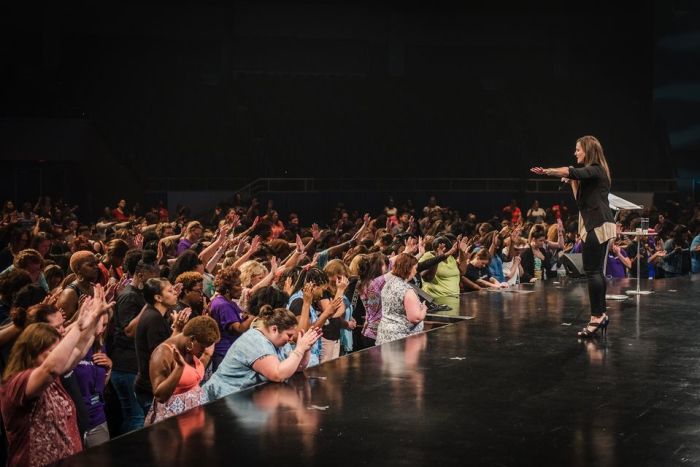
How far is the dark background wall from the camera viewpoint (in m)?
20.9

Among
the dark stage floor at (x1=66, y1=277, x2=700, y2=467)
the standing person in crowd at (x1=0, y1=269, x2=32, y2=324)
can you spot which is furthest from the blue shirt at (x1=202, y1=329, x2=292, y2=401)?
the standing person in crowd at (x1=0, y1=269, x2=32, y2=324)

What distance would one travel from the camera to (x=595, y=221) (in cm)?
521

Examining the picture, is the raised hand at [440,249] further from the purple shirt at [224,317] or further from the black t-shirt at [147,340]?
the black t-shirt at [147,340]

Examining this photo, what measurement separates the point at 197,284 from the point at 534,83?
19.5 m

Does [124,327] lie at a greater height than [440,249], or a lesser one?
lesser

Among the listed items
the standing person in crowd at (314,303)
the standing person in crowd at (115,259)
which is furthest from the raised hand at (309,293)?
the standing person in crowd at (115,259)

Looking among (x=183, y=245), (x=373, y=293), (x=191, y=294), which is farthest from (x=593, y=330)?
(x=183, y=245)

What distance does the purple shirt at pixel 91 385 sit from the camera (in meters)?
4.01

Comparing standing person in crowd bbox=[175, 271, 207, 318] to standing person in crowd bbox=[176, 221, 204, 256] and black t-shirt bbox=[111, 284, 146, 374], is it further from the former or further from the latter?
standing person in crowd bbox=[176, 221, 204, 256]

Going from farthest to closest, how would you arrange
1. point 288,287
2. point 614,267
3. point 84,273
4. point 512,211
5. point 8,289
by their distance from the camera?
point 512,211, point 614,267, point 288,287, point 84,273, point 8,289

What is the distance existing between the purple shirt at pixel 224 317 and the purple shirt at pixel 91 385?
761 millimetres

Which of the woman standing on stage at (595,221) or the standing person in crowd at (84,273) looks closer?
the standing person in crowd at (84,273)

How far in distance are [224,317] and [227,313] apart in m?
0.03

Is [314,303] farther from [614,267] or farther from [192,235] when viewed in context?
[614,267]
